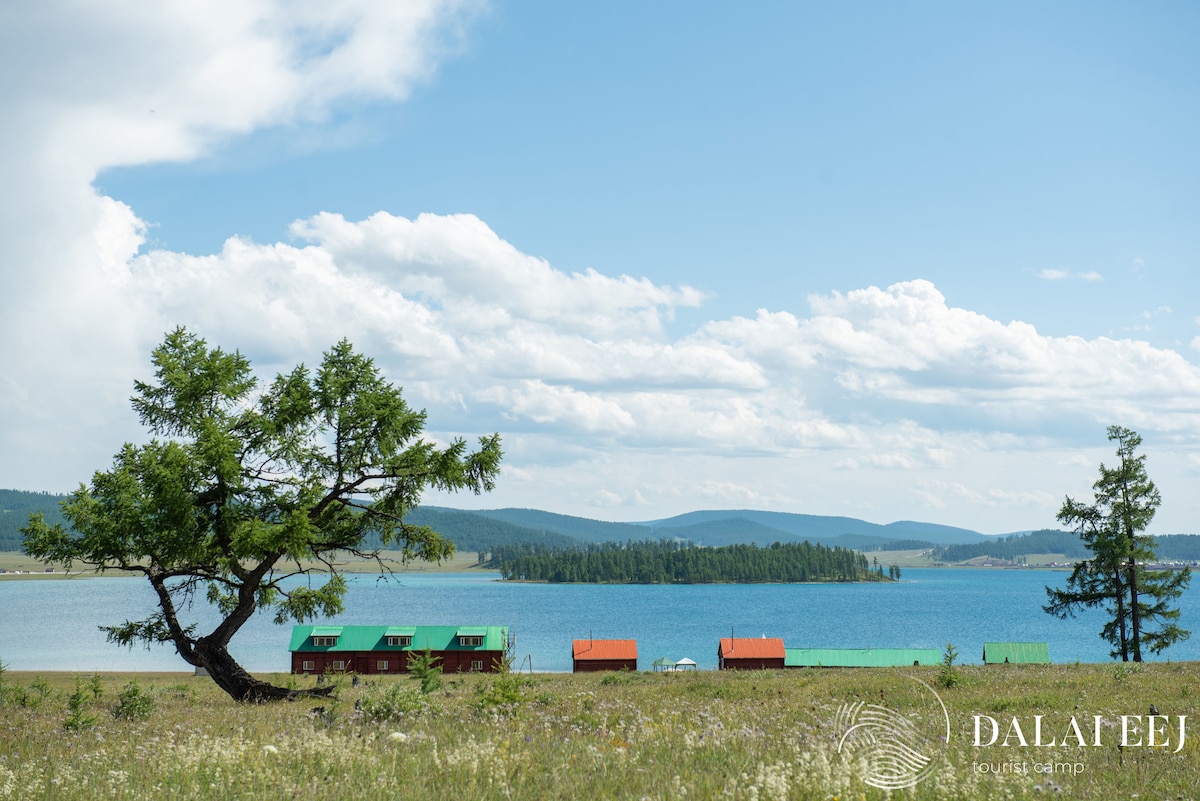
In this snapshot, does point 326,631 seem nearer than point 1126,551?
No

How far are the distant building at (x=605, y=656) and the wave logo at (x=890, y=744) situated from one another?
223ft

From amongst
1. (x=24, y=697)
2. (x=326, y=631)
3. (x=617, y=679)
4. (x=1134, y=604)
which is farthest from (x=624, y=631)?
(x=24, y=697)

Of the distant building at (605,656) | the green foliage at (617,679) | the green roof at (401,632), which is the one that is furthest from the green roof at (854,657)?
the green foliage at (617,679)

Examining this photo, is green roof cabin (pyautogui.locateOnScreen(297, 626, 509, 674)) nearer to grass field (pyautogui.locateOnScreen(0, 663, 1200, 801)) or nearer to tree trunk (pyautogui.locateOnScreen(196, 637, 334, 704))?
tree trunk (pyautogui.locateOnScreen(196, 637, 334, 704))

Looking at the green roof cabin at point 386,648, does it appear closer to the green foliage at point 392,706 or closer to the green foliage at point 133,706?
the green foliage at point 133,706

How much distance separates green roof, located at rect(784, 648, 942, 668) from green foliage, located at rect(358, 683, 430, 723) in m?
64.0

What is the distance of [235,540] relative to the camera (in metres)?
19.2

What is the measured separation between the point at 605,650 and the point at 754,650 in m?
13.1

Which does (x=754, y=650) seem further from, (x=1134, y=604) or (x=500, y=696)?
(x=500, y=696)

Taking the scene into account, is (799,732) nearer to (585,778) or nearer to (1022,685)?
(585,778)

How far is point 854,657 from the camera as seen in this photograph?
7431 centimetres

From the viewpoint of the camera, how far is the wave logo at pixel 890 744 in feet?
24.3

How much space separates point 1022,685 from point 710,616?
167 metres

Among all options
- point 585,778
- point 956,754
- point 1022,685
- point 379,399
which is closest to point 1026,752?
point 956,754
